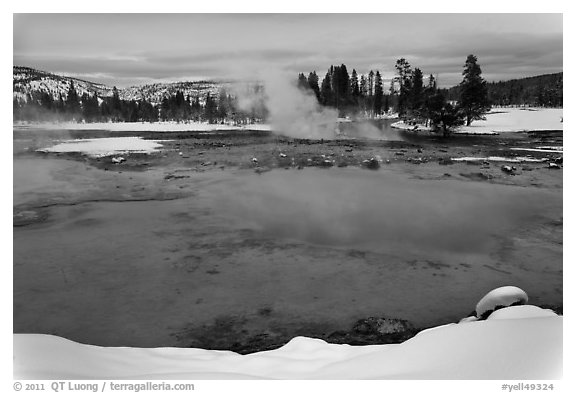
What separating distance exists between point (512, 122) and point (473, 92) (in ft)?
2.25

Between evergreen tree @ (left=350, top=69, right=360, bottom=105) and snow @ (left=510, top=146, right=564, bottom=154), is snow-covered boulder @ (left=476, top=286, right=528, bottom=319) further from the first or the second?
evergreen tree @ (left=350, top=69, right=360, bottom=105)

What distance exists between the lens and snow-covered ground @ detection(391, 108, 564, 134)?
13.4 feet

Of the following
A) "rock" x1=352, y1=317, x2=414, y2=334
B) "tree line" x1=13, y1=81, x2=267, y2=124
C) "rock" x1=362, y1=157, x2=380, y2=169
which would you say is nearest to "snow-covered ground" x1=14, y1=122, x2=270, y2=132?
"tree line" x1=13, y1=81, x2=267, y2=124

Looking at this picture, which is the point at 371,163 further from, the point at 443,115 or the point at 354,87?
the point at 443,115

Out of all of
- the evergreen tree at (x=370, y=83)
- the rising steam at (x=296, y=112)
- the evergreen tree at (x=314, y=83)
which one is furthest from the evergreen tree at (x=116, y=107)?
the evergreen tree at (x=370, y=83)

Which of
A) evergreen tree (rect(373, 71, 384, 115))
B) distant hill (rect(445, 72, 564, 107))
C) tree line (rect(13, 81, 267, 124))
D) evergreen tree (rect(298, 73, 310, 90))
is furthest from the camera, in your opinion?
evergreen tree (rect(373, 71, 384, 115))

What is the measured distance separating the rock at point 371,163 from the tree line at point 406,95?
20.3 inches

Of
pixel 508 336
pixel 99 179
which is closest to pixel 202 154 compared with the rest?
pixel 99 179

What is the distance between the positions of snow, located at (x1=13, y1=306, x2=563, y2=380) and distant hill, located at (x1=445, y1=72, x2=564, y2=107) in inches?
76.3

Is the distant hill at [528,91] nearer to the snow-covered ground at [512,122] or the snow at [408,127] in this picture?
the snow-covered ground at [512,122]
